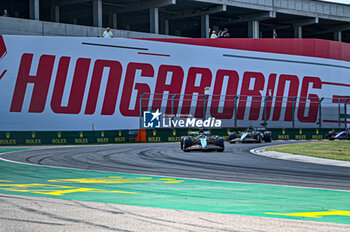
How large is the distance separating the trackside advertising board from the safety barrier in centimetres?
59

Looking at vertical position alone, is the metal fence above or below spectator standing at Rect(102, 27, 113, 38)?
below

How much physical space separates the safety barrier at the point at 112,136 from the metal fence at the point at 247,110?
0.56m

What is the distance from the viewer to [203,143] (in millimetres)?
18891

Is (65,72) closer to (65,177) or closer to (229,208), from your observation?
(65,177)

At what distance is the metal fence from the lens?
96.1 ft

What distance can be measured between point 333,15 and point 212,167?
3815 cm

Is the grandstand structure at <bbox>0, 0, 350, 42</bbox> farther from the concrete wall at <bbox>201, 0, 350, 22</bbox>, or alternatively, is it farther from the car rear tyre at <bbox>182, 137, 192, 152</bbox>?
the car rear tyre at <bbox>182, 137, 192, 152</bbox>

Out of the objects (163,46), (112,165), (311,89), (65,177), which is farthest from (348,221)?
(311,89)

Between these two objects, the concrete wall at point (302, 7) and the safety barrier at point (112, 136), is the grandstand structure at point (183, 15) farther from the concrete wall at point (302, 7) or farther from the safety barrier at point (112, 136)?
the safety barrier at point (112, 136)

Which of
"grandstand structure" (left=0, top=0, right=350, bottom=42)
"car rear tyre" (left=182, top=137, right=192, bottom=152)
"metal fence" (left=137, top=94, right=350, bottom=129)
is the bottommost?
"car rear tyre" (left=182, top=137, right=192, bottom=152)

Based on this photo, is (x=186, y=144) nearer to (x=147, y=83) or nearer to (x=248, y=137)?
(x=248, y=137)

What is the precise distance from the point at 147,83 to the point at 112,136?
5455 millimetres

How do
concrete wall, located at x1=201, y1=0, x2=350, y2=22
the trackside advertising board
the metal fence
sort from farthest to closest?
concrete wall, located at x1=201, y1=0, x2=350, y2=22, the metal fence, the trackside advertising board

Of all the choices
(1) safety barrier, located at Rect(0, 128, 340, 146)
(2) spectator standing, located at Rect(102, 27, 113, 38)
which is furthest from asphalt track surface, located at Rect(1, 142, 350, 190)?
(2) spectator standing, located at Rect(102, 27, 113, 38)
